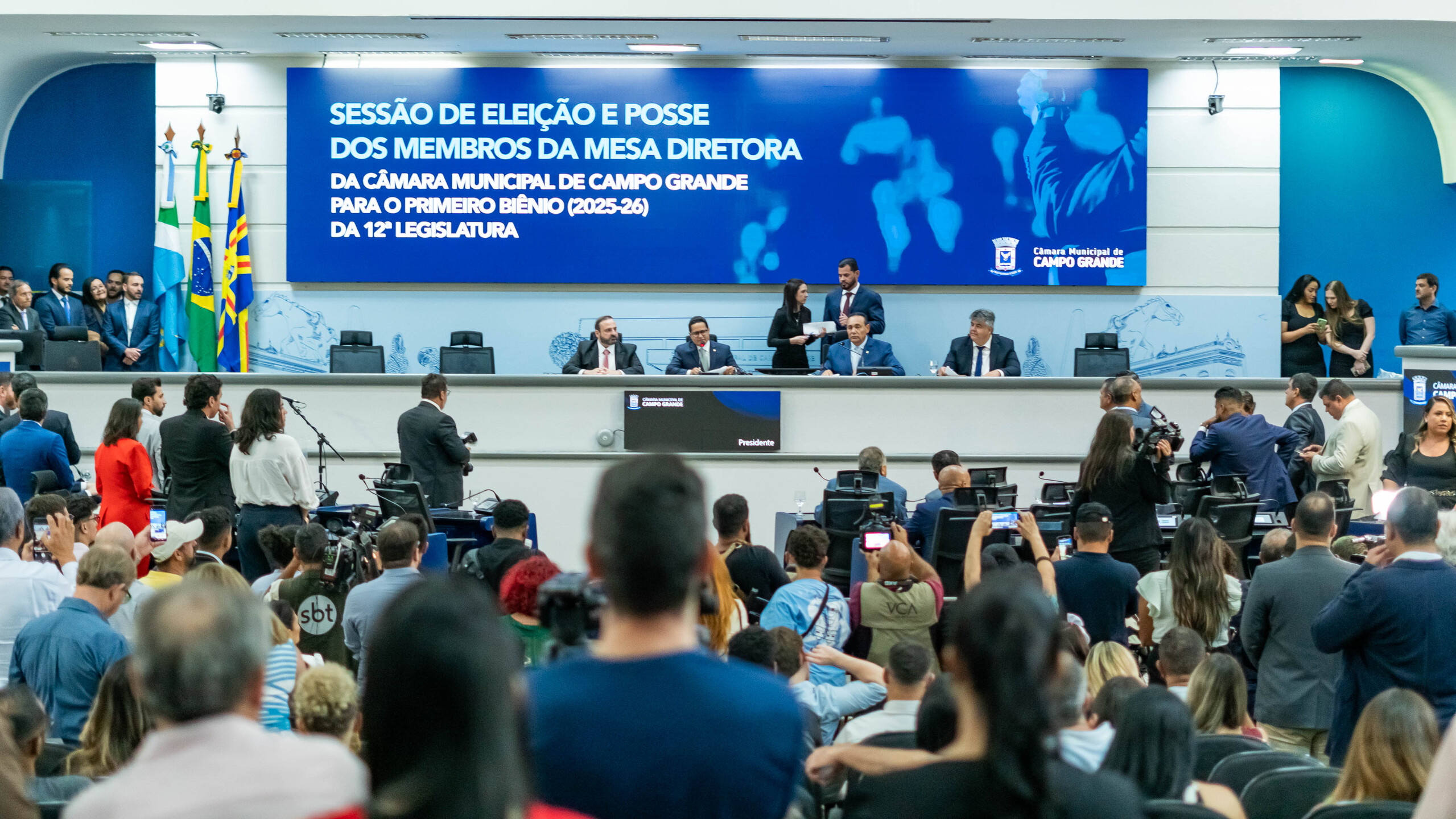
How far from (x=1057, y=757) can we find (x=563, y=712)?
575 mm

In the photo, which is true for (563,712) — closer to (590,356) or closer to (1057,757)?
(1057,757)

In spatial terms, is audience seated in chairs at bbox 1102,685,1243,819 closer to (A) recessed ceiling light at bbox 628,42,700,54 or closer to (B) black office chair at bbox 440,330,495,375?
(B) black office chair at bbox 440,330,495,375

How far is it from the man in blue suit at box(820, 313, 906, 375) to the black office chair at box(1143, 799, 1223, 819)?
24.8 feet

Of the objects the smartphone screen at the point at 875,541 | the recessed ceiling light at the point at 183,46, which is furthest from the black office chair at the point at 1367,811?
the recessed ceiling light at the point at 183,46

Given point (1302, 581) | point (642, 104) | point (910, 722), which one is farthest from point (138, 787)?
point (642, 104)

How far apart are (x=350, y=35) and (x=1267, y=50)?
742cm

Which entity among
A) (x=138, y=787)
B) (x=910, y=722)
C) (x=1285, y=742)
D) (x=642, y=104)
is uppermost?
(x=642, y=104)

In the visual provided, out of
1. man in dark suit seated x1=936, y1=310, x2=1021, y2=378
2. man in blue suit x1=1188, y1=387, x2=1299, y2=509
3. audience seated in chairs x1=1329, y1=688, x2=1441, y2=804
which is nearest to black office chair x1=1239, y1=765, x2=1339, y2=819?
audience seated in chairs x1=1329, y1=688, x2=1441, y2=804

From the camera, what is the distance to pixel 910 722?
11.0 feet

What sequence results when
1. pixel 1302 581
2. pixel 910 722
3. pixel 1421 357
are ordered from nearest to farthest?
pixel 910 722 → pixel 1302 581 → pixel 1421 357

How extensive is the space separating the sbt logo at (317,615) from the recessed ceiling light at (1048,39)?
7286mm

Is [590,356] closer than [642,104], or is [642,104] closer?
[590,356]

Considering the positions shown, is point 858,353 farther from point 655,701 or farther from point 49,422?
point 655,701

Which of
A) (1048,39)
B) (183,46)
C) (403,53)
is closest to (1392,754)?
(1048,39)
